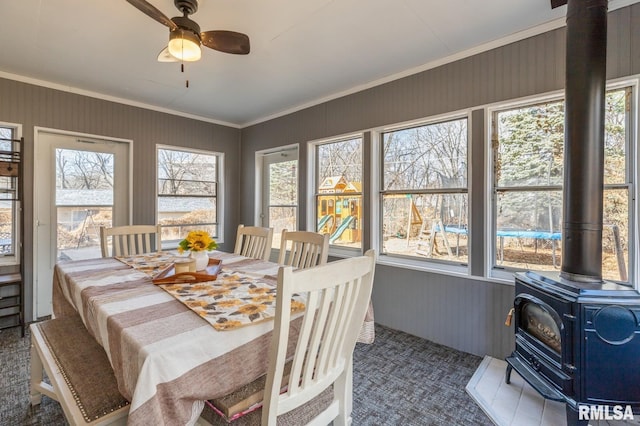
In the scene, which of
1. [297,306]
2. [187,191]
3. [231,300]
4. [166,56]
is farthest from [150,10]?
[187,191]

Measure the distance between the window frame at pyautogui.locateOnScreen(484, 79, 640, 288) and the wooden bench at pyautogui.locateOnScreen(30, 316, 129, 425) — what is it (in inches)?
99.2

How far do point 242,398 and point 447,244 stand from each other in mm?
2249

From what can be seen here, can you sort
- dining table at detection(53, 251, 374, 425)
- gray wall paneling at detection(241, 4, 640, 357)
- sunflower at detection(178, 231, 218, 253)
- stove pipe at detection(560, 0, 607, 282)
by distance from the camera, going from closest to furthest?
dining table at detection(53, 251, 374, 425)
stove pipe at detection(560, 0, 607, 282)
sunflower at detection(178, 231, 218, 253)
gray wall paneling at detection(241, 4, 640, 357)

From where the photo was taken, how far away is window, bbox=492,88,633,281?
1927mm

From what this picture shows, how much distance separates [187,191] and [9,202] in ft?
5.90

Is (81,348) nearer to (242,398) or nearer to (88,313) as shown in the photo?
(88,313)

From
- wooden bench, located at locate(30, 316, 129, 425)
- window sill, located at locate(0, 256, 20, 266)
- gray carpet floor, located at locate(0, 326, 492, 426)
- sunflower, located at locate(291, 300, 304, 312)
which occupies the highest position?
sunflower, located at locate(291, 300, 304, 312)

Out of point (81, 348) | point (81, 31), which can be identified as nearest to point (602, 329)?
point (81, 348)

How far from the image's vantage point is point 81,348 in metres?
1.42

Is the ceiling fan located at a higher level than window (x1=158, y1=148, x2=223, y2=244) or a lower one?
higher

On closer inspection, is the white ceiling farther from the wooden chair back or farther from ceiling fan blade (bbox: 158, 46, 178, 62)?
A: the wooden chair back

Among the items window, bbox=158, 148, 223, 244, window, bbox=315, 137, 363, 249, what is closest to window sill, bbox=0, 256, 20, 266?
window, bbox=158, 148, 223, 244

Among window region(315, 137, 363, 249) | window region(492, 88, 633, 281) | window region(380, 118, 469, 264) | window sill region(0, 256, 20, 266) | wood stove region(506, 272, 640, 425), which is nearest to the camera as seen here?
wood stove region(506, 272, 640, 425)

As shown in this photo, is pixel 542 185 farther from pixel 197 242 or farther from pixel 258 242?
pixel 197 242
